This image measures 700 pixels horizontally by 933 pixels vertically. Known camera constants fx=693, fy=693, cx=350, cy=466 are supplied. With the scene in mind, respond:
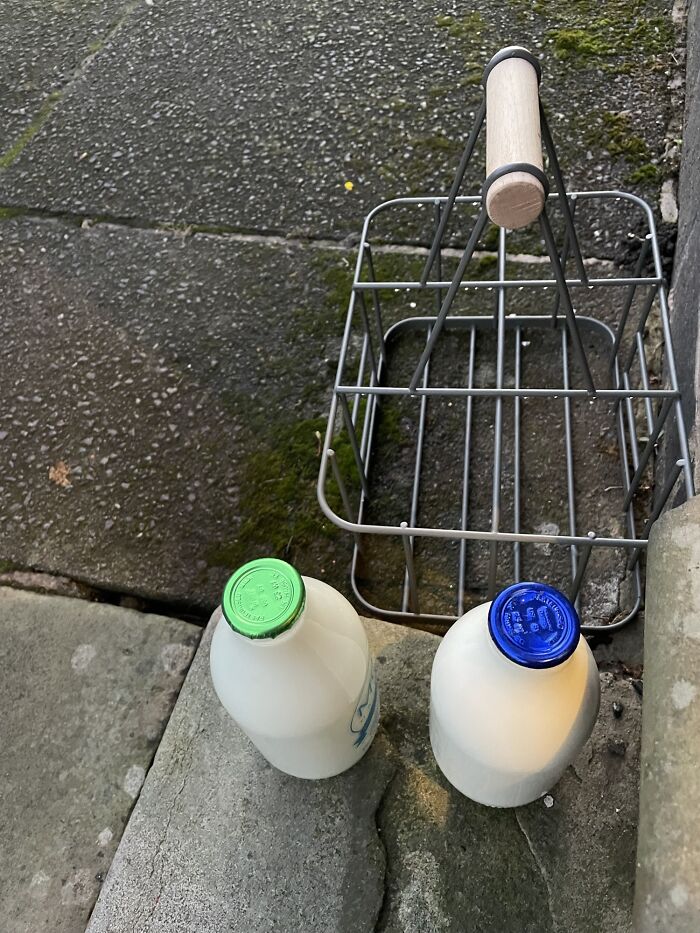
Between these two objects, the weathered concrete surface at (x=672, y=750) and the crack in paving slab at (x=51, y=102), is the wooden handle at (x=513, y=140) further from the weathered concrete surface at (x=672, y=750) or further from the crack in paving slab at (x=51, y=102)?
the crack in paving slab at (x=51, y=102)

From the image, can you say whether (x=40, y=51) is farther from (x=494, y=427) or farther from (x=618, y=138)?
(x=494, y=427)

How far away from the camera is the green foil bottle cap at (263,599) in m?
0.72

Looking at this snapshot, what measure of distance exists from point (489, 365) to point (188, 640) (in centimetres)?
96

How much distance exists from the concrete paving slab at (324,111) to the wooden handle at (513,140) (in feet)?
3.31

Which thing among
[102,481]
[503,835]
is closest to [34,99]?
[102,481]

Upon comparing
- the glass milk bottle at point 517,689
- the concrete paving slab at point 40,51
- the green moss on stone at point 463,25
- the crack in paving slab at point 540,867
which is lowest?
the crack in paving slab at point 540,867

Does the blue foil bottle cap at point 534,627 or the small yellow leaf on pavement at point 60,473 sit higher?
the blue foil bottle cap at point 534,627

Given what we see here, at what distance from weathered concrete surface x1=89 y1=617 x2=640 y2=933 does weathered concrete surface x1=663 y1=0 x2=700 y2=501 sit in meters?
0.49

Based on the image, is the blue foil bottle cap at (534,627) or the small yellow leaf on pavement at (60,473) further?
the small yellow leaf on pavement at (60,473)

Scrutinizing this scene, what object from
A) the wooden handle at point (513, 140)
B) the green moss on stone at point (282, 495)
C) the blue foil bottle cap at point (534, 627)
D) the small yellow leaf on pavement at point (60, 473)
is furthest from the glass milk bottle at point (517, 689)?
the small yellow leaf on pavement at point (60, 473)

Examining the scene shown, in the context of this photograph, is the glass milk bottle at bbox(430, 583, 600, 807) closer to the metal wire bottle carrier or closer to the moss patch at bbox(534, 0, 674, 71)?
the metal wire bottle carrier

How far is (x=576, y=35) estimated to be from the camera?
7.54 feet

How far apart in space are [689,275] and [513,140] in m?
0.77

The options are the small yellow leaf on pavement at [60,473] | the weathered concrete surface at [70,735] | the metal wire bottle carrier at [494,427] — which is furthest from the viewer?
the small yellow leaf on pavement at [60,473]
